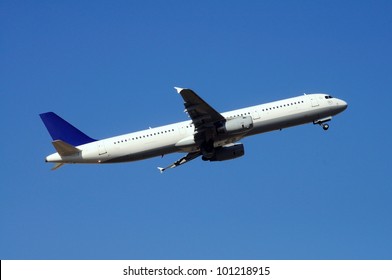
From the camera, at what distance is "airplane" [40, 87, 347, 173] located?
68.3m

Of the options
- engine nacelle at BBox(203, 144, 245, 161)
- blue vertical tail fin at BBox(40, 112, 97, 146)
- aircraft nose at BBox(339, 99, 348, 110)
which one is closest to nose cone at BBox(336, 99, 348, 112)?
aircraft nose at BBox(339, 99, 348, 110)

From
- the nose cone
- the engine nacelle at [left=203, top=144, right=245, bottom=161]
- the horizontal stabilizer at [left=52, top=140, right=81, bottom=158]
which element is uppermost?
the nose cone

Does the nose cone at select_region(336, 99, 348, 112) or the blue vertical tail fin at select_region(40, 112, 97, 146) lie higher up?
the nose cone at select_region(336, 99, 348, 112)

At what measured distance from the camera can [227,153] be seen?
74.1 metres

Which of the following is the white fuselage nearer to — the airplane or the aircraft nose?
the airplane

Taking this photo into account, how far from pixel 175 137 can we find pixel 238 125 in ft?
20.2

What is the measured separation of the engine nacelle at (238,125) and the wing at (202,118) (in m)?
0.91

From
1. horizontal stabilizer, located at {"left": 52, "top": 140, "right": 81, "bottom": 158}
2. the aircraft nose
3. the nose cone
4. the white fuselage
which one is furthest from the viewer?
the aircraft nose

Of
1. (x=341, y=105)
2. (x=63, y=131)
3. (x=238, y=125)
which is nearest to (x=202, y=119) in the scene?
(x=238, y=125)

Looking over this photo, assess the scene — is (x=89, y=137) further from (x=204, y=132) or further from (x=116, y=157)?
(x=204, y=132)

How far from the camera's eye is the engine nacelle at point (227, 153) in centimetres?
7394

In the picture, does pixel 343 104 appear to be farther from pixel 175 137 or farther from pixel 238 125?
pixel 175 137

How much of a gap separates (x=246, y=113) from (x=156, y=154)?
9554mm

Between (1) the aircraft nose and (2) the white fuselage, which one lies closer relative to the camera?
(2) the white fuselage
